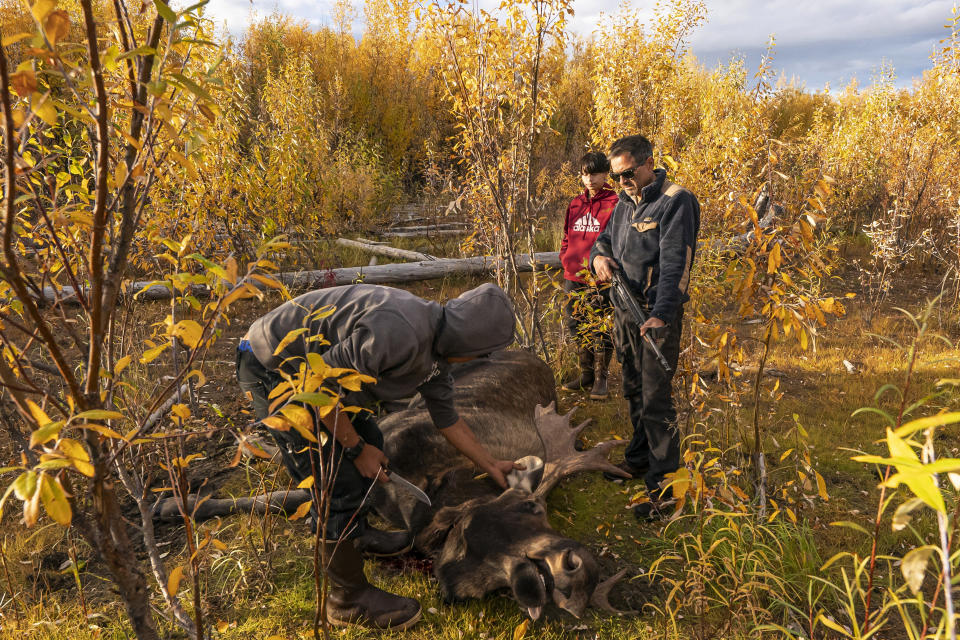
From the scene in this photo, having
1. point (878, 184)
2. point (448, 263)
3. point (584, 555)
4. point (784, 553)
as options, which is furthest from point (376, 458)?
point (878, 184)

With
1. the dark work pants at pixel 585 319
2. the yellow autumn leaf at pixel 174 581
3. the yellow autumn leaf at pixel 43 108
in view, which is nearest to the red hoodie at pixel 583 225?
the dark work pants at pixel 585 319

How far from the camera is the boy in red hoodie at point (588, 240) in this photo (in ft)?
15.9

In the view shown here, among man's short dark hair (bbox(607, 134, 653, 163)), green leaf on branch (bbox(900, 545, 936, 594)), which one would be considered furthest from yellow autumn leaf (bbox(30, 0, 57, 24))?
man's short dark hair (bbox(607, 134, 653, 163))

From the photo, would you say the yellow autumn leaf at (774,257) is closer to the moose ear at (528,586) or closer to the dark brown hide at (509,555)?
the dark brown hide at (509,555)

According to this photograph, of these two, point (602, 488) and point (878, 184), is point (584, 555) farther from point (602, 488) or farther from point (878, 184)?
point (878, 184)

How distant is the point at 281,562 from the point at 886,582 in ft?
10.7

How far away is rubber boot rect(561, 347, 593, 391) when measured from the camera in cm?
531

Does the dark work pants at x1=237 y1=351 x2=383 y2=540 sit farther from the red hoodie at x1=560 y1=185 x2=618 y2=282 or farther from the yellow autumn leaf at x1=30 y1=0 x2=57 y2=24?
the red hoodie at x1=560 y1=185 x2=618 y2=282

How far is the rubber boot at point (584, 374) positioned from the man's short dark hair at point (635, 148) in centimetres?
226

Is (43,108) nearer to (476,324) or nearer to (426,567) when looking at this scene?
(476,324)

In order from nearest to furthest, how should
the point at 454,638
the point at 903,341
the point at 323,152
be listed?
the point at 454,638, the point at 903,341, the point at 323,152

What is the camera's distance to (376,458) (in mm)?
2586

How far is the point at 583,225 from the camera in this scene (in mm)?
4992

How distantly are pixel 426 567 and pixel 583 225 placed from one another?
332cm
